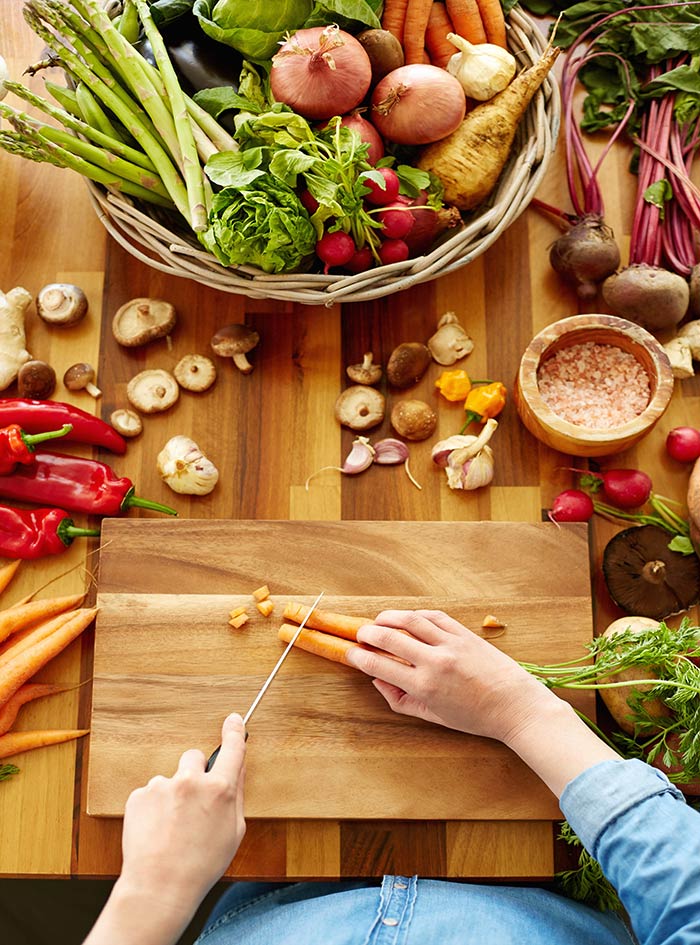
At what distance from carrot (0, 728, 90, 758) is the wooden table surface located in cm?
2

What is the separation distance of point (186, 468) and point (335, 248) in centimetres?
46

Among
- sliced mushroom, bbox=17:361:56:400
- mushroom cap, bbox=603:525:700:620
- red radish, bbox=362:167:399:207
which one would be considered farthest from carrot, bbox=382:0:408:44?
mushroom cap, bbox=603:525:700:620

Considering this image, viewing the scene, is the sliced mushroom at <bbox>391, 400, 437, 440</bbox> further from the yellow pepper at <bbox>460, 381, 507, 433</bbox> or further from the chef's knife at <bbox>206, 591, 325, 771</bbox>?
the chef's knife at <bbox>206, 591, 325, 771</bbox>

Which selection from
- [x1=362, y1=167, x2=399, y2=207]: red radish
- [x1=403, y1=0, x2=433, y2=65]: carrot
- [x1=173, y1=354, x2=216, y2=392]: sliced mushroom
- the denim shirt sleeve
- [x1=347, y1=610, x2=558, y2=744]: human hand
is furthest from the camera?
[x1=173, y1=354, x2=216, y2=392]: sliced mushroom

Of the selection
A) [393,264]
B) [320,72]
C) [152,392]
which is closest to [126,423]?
[152,392]

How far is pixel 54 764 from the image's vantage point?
1481 mm

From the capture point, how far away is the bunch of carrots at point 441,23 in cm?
151

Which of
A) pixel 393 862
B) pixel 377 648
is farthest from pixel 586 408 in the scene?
pixel 393 862

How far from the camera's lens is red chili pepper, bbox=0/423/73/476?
1505 millimetres

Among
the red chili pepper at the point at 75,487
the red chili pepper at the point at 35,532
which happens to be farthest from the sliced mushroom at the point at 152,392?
the red chili pepper at the point at 35,532

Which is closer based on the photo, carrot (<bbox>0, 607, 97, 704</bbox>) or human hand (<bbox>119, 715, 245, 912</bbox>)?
human hand (<bbox>119, 715, 245, 912</bbox>)

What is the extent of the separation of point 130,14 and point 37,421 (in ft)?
2.38

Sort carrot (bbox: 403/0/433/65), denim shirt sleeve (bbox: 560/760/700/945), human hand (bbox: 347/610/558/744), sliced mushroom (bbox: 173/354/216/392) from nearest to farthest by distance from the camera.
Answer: denim shirt sleeve (bbox: 560/760/700/945) → human hand (bbox: 347/610/558/744) → carrot (bbox: 403/0/433/65) → sliced mushroom (bbox: 173/354/216/392)

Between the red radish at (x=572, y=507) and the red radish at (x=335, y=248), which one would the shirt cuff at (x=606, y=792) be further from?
the red radish at (x=335, y=248)
